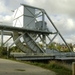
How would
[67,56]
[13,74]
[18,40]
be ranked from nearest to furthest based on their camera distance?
[13,74] → [67,56] → [18,40]

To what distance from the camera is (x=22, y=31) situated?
5600 cm

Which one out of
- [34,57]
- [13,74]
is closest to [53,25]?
[34,57]

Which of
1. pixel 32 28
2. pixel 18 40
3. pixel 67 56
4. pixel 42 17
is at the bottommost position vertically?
pixel 67 56

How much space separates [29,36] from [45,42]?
21.7 ft

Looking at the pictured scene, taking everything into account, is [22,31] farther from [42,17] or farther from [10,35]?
[42,17]

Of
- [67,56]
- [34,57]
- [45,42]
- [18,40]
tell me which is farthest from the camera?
[45,42]

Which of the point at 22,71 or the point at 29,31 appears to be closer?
the point at 22,71

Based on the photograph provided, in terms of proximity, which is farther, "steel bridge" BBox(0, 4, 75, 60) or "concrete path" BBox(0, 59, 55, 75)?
"steel bridge" BBox(0, 4, 75, 60)

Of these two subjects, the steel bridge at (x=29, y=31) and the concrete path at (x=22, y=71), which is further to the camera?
the steel bridge at (x=29, y=31)

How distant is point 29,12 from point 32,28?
4.81 metres

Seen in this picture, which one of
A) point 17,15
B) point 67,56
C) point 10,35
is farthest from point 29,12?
point 67,56

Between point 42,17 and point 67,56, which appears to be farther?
point 42,17

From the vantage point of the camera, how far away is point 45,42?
61.5 m

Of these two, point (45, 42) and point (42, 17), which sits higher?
point (42, 17)
